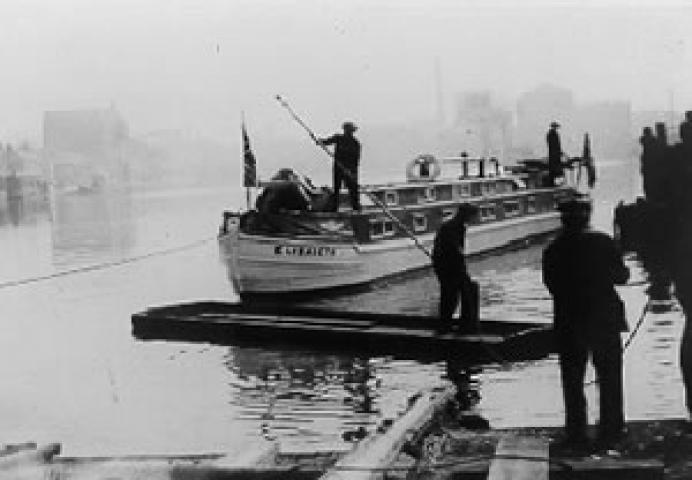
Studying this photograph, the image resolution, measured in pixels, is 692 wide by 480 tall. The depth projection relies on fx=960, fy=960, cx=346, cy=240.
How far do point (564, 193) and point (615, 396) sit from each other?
105 ft

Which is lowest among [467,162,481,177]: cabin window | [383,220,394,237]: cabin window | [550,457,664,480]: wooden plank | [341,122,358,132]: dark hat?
[550,457,664,480]: wooden plank

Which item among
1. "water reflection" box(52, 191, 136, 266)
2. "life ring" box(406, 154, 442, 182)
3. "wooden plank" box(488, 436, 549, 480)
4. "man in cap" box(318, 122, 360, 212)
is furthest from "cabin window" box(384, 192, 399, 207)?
"wooden plank" box(488, 436, 549, 480)

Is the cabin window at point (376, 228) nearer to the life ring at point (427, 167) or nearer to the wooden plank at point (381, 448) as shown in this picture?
the life ring at point (427, 167)

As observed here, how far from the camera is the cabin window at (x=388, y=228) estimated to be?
26.1 metres

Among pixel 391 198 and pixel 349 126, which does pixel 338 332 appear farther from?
pixel 391 198

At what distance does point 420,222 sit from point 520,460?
21337mm

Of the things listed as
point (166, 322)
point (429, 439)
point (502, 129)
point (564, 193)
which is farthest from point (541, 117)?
point (429, 439)

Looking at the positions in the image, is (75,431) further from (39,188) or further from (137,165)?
(137,165)

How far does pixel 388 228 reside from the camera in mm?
26406

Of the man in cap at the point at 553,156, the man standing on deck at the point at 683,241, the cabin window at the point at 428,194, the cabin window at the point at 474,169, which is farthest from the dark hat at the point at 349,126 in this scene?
the cabin window at the point at 474,169

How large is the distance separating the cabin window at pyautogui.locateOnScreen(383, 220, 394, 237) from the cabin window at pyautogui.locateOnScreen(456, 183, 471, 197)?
4.61 meters

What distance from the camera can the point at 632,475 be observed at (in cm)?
611

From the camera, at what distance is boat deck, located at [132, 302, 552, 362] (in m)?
12.9

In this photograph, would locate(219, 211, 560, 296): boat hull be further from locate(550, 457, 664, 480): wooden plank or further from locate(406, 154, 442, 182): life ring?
locate(550, 457, 664, 480): wooden plank
